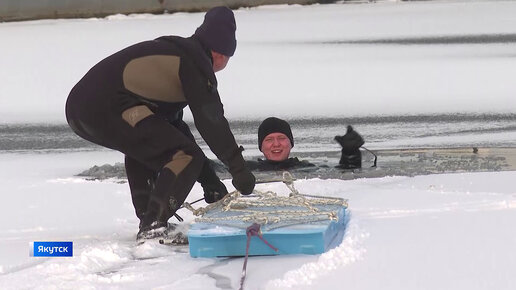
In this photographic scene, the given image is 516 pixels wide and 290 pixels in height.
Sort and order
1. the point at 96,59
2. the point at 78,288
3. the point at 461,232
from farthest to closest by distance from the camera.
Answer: the point at 96,59 < the point at 461,232 < the point at 78,288

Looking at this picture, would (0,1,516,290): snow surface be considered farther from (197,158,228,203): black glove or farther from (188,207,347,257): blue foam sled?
(197,158,228,203): black glove

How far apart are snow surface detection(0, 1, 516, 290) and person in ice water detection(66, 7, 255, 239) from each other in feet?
Result: 1.04

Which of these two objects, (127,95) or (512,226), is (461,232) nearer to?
(512,226)

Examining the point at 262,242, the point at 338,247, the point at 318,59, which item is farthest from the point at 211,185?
the point at 318,59

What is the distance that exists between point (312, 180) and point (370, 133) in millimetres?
2442

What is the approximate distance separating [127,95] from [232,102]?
5.95 m

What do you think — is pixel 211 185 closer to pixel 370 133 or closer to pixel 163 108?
pixel 163 108

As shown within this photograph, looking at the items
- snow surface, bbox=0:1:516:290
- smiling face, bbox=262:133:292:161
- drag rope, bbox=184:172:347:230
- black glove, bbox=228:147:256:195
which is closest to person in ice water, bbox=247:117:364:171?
smiling face, bbox=262:133:292:161

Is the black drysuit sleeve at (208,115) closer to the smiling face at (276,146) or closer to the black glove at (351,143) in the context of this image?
the smiling face at (276,146)

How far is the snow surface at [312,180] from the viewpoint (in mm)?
4012

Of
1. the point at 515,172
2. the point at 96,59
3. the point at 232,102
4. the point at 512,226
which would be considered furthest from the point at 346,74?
the point at 512,226

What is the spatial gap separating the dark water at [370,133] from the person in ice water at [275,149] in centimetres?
89

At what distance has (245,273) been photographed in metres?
4.02

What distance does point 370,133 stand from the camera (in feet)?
27.8
